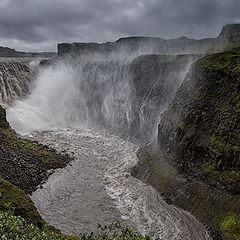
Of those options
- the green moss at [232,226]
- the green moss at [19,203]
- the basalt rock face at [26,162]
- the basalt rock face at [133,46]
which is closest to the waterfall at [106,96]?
the basalt rock face at [133,46]

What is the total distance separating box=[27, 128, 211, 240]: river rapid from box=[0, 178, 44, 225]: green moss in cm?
361

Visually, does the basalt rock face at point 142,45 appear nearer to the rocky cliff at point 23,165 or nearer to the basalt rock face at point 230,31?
the basalt rock face at point 230,31

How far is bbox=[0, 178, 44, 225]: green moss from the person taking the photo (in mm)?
16719

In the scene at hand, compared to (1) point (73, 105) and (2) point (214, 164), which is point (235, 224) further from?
(1) point (73, 105)

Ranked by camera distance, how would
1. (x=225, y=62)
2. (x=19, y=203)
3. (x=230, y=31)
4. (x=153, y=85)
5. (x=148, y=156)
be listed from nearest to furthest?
(x=19, y=203) < (x=225, y=62) < (x=148, y=156) < (x=153, y=85) < (x=230, y=31)

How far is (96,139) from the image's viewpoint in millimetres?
46125

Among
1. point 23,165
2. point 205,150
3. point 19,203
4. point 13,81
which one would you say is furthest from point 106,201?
point 13,81

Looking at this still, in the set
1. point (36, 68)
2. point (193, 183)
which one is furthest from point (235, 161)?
point (36, 68)

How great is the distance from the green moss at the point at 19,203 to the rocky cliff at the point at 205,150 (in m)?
11.9

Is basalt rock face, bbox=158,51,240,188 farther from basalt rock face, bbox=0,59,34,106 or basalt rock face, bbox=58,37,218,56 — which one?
basalt rock face, bbox=58,37,218,56

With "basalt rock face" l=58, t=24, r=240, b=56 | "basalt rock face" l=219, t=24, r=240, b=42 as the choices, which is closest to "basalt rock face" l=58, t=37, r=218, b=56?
"basalt rock face" l=58, t=24, r=240, b=56

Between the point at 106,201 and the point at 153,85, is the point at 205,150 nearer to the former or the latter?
the point at 106,201

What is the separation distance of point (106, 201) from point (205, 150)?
1020cm

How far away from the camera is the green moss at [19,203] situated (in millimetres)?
16719
